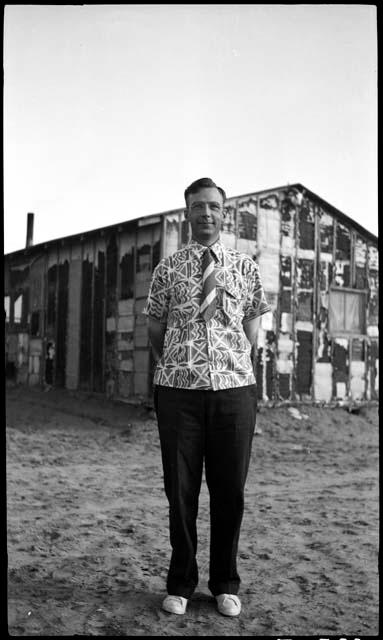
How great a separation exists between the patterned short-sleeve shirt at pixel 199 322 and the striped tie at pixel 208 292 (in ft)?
0.09

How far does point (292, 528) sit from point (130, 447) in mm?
4733

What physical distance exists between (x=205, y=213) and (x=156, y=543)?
8.53ft

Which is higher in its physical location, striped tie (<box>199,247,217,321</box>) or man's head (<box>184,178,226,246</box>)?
man's head (<box>184,178,226,246</box>)

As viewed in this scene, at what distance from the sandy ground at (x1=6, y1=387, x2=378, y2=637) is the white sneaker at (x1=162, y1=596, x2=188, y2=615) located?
0.05 meters

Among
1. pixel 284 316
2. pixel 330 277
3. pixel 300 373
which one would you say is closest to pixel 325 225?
pixel 330 277

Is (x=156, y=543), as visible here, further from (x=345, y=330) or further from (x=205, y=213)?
(x=345, y=330)

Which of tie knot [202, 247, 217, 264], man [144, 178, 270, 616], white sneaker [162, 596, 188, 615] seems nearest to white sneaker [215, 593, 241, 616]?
man [144, 178, 270, 616]

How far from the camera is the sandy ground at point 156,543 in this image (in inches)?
116

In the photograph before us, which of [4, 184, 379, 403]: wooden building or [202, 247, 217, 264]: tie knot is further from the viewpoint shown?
[4, 184, 379, 403]: wooden building

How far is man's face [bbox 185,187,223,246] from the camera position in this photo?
119 inches

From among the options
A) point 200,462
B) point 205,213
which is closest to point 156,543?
point 200,462

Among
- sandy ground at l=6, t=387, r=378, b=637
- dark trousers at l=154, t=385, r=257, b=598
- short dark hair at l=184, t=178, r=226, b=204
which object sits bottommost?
sandy ground at l=6, t=387, r=378, b=637

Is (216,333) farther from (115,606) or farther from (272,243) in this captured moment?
(272,243)

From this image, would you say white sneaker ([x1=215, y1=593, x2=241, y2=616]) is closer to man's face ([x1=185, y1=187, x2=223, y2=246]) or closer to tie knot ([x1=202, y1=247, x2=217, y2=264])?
tie knot ([x1=202, y1=247, x2=217, y2=264])
